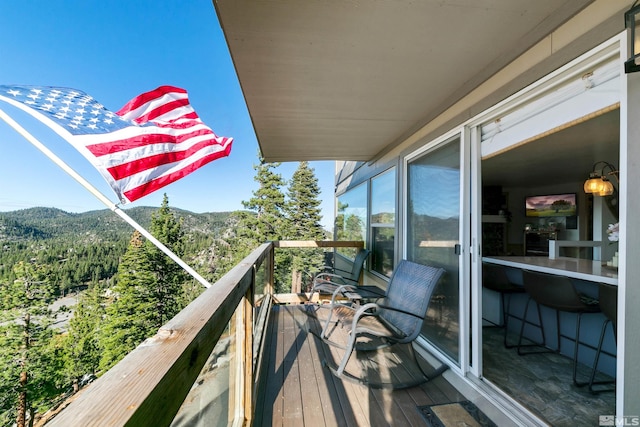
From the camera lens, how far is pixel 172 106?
5.16 meters

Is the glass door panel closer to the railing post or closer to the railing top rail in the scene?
the railing post

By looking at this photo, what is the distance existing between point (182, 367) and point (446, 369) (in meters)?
2.52

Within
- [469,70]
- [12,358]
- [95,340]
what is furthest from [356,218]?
[95,340]

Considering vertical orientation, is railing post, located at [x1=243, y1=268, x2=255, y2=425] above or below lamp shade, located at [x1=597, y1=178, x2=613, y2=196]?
below

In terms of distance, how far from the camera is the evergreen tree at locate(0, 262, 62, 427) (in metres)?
20.2

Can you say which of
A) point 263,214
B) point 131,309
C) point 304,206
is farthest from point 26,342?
point 304,206

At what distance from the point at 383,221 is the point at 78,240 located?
33968 mm

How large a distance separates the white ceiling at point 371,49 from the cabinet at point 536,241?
5275mm

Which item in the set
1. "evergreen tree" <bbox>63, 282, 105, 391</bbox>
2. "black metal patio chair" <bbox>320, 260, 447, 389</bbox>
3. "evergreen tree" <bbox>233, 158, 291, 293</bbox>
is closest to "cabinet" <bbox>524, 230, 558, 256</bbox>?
"black metal patio chair" <bbox>320, 260, 447, 389</bbox>

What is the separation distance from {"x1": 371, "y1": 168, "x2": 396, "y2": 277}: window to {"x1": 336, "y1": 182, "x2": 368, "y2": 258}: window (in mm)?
572

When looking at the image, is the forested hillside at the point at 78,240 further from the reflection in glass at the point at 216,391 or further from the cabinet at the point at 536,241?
the reflection in glass at the point at 216,391

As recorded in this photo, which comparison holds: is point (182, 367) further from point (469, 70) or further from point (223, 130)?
point (223, 130)

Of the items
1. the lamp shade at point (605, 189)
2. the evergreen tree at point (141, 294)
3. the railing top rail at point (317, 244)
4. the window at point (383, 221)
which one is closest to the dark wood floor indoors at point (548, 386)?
the window at point (383, 221)

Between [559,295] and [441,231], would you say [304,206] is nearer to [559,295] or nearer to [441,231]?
[441,231]
